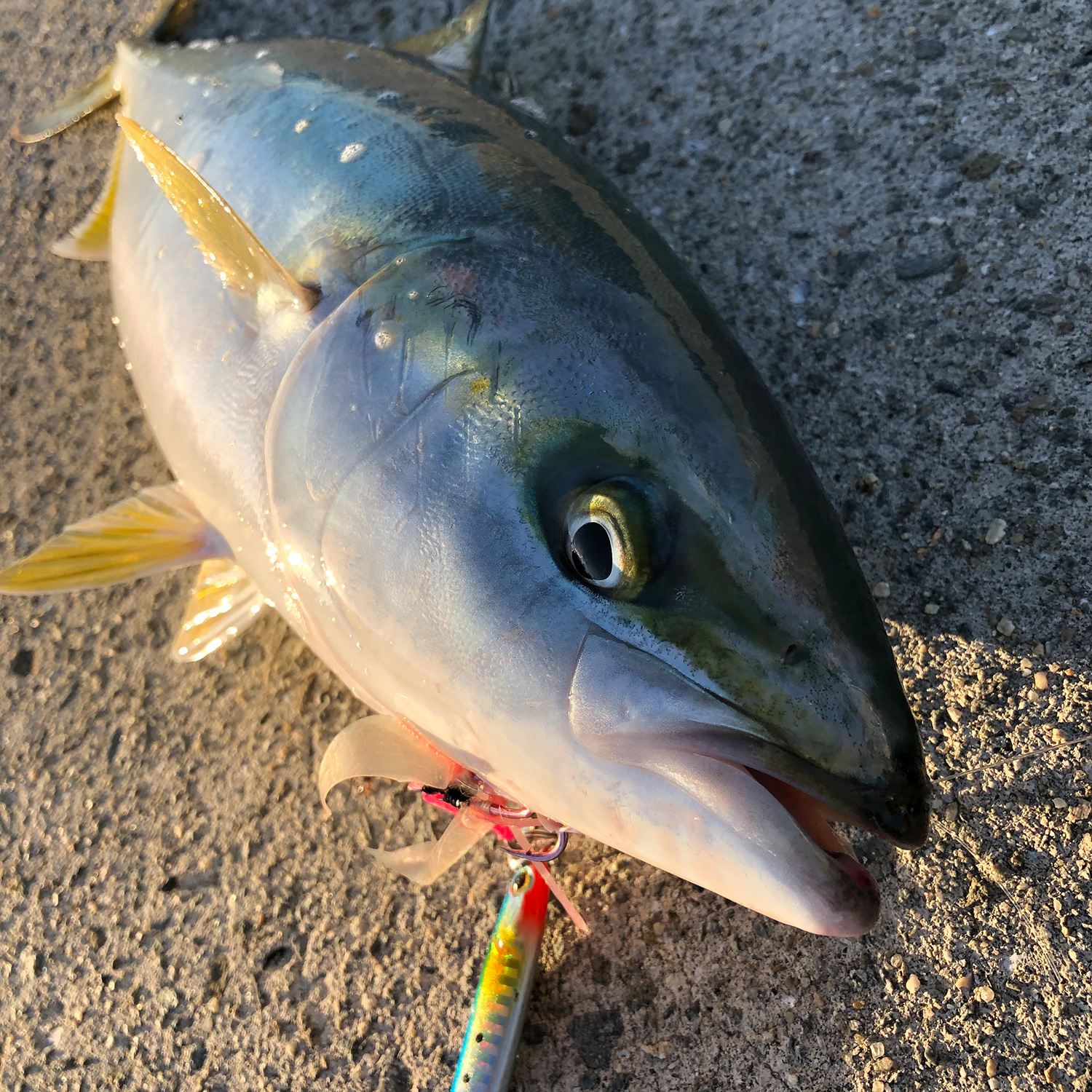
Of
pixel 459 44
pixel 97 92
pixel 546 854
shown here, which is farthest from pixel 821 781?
pixel 97 92

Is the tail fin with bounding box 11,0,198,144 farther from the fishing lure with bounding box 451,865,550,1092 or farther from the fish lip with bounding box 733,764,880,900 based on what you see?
the fish lip with bounding box 733,764,880,900

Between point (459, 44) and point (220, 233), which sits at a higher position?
point (220, 233)

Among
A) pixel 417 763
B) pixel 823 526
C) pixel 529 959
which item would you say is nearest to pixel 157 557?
pixel 417 763

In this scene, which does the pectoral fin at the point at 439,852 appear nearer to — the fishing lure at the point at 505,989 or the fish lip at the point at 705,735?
the fishing lure at the point at 505,989

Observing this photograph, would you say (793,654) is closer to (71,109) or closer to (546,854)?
(546,854)

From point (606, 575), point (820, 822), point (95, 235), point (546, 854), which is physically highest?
point (95, 235)

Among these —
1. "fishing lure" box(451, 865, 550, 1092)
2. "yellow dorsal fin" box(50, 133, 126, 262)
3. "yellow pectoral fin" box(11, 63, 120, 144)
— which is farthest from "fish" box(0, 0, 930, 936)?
"yellow pectoral fin" box(11, 63, 120, 144)
